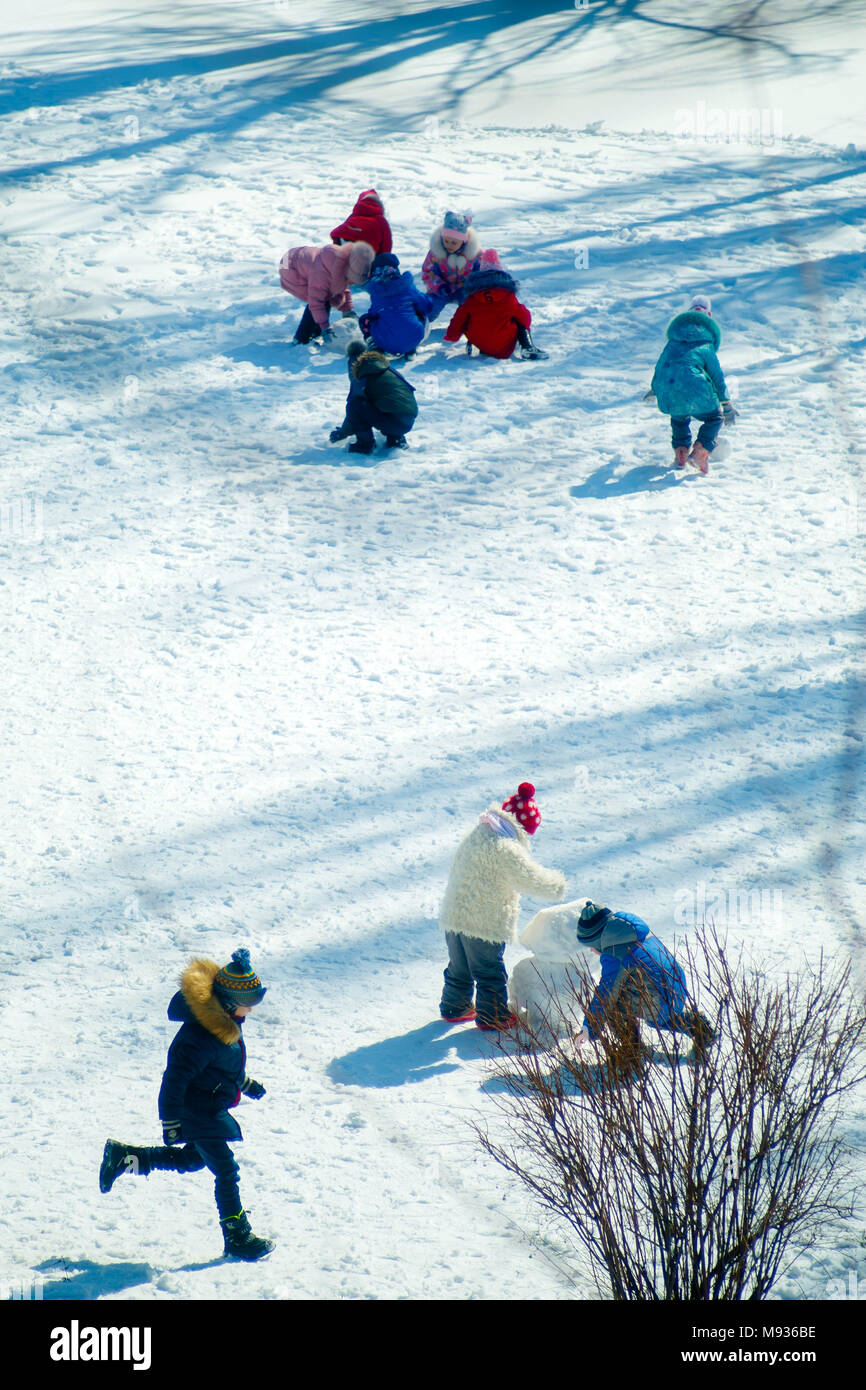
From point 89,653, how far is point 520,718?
2757 mm

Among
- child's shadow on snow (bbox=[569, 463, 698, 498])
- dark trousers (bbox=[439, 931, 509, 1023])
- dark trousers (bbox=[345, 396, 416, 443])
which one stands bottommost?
dark trousers (bbox=[439, 931, 509, 1023])

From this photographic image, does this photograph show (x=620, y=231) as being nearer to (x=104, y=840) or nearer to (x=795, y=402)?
(x=795, y=402)

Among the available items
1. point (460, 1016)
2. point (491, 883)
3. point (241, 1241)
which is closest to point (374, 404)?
point (491, 883)

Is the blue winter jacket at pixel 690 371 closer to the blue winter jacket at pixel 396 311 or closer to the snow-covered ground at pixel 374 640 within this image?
the snow-covered ground at pixel 374 640

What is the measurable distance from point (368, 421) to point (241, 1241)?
7.32m

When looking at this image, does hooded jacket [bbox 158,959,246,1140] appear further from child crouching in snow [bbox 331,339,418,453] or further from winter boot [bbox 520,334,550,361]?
winter boot [bbox 520,334,550,361]

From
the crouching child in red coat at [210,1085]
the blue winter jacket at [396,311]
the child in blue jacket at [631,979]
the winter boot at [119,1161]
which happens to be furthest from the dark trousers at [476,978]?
the blue winter jacket at [396,311]

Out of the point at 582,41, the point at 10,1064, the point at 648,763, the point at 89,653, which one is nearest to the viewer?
the point at 10,1064

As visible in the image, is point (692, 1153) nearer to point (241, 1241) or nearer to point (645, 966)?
point (645, 966)

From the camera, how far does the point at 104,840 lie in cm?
732

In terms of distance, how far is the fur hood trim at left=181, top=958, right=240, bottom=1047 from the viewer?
467 cm

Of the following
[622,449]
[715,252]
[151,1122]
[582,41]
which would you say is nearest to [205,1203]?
[151,1122]

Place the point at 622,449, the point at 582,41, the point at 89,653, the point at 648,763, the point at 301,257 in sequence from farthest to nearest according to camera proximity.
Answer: the point at 582,41 → the point at 301,257 → the point at 622,449 → the point at 89,653 → the point at 648,763

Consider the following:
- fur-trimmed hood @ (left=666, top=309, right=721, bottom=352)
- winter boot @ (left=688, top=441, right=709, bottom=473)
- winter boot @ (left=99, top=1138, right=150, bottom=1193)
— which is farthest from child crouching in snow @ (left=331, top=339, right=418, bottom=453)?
winter boot @ (left=99, top=1138, right=150, bottom=1193)
